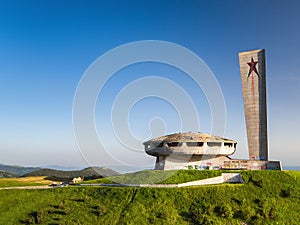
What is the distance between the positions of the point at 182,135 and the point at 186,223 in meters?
16.2

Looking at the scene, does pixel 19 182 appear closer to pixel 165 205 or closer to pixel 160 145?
pixel 160 145

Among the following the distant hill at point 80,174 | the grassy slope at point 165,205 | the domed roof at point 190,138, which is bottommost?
the grassy slope at point 165,205

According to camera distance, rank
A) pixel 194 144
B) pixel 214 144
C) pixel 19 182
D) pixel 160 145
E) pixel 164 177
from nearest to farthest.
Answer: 1. pixel 164 177
2. pixel 194 144
3. pixel 214 144
4. pixel 160 145
5. pixel 19 182

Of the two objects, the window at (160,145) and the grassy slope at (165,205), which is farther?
the window at (160,145)

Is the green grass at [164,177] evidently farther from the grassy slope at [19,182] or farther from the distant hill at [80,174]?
the grassy slope at [19,182]

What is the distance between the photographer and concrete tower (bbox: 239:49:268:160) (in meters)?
41.4

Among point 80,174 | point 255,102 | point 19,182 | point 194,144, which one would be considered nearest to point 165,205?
point 194,144

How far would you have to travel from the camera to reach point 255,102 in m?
42.2

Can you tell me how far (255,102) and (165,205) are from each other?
24.8 m

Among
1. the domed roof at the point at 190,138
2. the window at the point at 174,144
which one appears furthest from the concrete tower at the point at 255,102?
the window at the point at 174,144

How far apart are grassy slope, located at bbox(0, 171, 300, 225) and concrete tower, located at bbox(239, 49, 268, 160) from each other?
36.3 ft

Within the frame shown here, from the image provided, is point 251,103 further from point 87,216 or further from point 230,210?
point 87,216

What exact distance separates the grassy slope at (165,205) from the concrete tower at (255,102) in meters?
11.1

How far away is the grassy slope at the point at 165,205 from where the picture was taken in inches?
960
